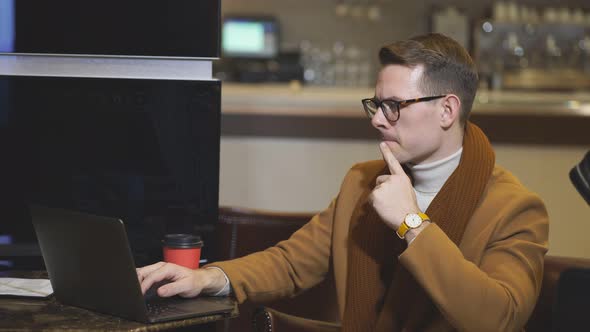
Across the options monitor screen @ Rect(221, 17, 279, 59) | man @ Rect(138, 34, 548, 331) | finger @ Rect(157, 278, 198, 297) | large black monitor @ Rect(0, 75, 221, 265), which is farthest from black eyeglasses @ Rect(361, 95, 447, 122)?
monitor screen @ Rect(221, 17, 279, 59)

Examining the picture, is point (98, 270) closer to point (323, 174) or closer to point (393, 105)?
point (393, 105)

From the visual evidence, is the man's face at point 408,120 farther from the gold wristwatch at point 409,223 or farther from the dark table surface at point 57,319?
the dark table surface at point 57,319

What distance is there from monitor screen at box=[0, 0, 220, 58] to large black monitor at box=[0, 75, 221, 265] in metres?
0.07

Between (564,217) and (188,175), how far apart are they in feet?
6.67

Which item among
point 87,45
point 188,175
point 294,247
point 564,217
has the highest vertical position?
point 87,45

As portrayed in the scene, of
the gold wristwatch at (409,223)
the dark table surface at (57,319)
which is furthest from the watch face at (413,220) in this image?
the dark table surface at (57,319)

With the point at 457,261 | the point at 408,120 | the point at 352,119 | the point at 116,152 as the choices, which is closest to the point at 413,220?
the point at 457,261

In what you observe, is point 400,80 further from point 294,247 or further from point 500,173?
point 294,247

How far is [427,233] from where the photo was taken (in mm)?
1700

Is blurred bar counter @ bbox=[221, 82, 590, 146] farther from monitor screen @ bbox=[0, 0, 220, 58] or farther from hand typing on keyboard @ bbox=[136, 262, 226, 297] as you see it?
hand typing on keyboard @ bbox=[136, 262, 226, 297]

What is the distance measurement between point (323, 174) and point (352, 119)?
0.93ft

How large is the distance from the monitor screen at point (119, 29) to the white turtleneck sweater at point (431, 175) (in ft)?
1.79

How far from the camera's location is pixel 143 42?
6.74 ft

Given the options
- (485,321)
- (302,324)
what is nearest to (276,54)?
(302,324)
